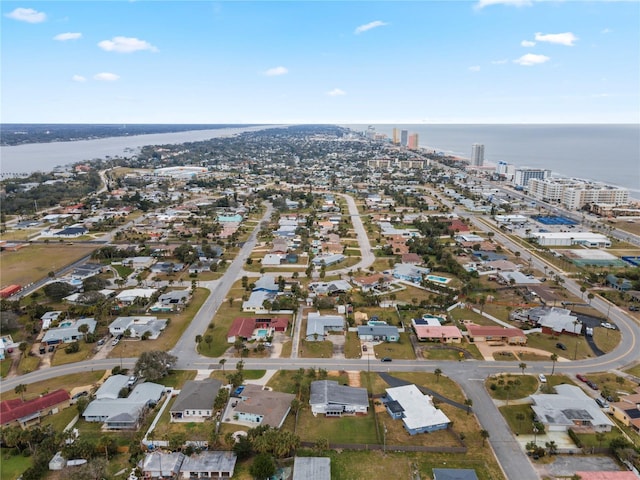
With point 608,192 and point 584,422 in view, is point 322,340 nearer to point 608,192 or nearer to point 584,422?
point 584,422

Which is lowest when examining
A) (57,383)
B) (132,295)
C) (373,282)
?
(57,383)

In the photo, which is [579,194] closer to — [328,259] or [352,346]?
[328,259]

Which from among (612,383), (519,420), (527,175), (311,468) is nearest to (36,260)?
(311,468)

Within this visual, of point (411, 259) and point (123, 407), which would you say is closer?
point (123, 407)

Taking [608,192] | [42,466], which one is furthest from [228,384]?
[608,192]

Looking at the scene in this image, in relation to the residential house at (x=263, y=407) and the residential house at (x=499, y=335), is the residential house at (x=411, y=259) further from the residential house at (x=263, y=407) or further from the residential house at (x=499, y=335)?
the residential house at (x=263, y=407)
